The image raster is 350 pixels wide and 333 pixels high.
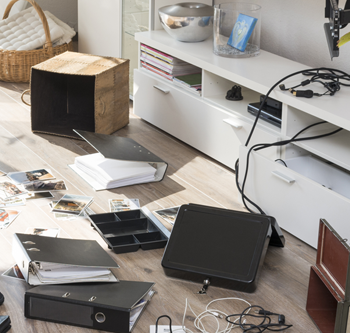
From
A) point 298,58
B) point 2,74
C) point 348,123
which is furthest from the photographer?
point 2,74

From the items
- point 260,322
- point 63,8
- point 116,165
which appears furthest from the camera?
point 63,8

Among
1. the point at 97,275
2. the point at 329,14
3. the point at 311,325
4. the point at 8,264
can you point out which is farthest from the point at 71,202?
the point at 329,14

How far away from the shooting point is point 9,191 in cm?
229

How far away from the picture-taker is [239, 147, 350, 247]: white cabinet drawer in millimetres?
1740

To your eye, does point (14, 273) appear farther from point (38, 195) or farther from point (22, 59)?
point (22, 59)

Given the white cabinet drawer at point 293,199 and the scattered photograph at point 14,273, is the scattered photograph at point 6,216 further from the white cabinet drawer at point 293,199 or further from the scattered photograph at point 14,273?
the white cabinet drawer at point 293,199

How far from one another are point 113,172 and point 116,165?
6 cm

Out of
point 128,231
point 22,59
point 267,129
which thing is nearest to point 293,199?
point 267,129

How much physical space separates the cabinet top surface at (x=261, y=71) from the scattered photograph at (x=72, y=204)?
2.80 ft

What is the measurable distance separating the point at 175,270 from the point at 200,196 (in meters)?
0.64

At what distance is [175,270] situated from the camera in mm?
1708

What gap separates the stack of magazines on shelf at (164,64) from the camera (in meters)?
2.79

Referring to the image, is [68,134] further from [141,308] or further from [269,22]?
[141,308]

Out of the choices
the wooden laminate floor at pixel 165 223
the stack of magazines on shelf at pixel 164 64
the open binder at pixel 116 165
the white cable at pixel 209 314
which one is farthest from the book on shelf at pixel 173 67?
the white cable at pixel 209 314
